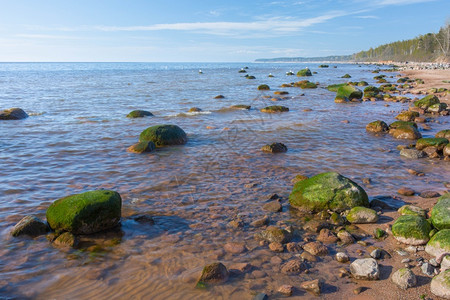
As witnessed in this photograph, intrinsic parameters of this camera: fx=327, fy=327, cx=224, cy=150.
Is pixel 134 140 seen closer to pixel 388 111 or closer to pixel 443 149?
pixel 443 149

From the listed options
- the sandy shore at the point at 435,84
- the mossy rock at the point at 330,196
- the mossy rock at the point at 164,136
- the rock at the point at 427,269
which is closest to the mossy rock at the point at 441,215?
the rock at the point at 427,269

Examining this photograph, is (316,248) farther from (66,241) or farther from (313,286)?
(66,241)

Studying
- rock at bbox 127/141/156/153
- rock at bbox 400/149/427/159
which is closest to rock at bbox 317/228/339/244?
rock at bbox 400/149/427/159

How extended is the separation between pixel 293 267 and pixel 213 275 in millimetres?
1350

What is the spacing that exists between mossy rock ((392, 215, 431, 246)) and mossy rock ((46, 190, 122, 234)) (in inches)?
221

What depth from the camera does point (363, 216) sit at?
6.99 metres

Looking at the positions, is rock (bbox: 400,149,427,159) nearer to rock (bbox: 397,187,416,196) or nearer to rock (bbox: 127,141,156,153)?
rock (bbox: 397,187,416,196)

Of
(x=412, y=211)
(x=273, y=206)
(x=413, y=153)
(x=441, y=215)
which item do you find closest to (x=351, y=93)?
(x=413, y=153)

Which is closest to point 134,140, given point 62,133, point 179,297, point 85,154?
point 85,154

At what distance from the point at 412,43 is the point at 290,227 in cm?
16250

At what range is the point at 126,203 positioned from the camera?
26.5 feet

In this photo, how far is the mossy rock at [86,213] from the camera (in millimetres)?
6535

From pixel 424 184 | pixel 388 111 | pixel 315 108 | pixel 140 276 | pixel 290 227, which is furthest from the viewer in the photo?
pixel 315 108

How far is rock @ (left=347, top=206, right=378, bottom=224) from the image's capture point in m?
6.96
